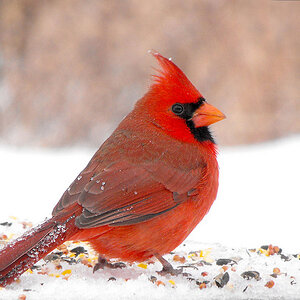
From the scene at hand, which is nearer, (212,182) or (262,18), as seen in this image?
(212,182)

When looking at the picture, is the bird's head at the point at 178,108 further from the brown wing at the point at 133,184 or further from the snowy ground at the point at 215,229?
the snowy ground at the point at 215,229

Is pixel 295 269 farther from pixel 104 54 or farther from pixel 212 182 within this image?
pixel 104 54

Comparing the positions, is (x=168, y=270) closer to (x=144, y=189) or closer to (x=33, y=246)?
(x=144, y=189)

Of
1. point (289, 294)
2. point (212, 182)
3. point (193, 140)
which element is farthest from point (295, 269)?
point (193, 140)

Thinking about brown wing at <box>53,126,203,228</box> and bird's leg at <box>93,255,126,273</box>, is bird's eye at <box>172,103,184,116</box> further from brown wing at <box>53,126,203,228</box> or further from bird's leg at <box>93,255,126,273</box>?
bird's leg at <box>93,255,126,273</box>

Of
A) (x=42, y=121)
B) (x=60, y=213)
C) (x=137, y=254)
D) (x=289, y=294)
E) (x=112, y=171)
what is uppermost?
(x=42, y=121)

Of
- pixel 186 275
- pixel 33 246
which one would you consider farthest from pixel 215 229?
pixel 33 246
